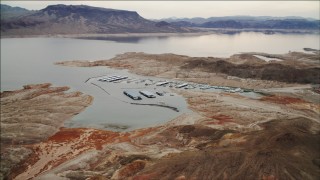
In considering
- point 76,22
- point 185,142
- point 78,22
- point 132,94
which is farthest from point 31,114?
point 78,22

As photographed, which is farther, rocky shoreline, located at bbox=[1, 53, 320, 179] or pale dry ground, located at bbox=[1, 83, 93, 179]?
pale dry ground, located at bbox=[1, 83, 93, 179]

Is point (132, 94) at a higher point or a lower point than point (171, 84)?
lower

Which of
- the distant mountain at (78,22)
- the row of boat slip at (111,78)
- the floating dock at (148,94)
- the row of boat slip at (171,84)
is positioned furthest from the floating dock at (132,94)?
the distant mountain at (78,22)

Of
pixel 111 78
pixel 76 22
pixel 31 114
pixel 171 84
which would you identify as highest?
pixel 76 22

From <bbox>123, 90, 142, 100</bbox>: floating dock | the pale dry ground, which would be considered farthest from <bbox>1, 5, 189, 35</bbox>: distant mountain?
<bbox>123, 90, 142, 100</bbox>: floating dock

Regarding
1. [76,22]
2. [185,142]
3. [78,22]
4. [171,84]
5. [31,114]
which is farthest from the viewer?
[78,22]

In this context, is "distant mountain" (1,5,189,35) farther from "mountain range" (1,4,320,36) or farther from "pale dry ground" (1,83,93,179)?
"pale dry ground" (1,83,93,179)

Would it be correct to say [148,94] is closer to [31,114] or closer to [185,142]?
[31,114]

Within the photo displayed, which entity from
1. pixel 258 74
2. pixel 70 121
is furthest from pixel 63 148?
pixel 258 74

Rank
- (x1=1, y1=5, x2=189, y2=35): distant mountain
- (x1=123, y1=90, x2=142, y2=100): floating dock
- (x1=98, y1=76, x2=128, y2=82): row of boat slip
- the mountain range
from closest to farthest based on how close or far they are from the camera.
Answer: (x1=123, y1=90, x2=142, y2=100): floating dock → (x1=98, y1=76, x2=128, y2=82): row of boat slip → (x1=1, y1=5, x2=189, y2=35): distant mountain → the mountain range
